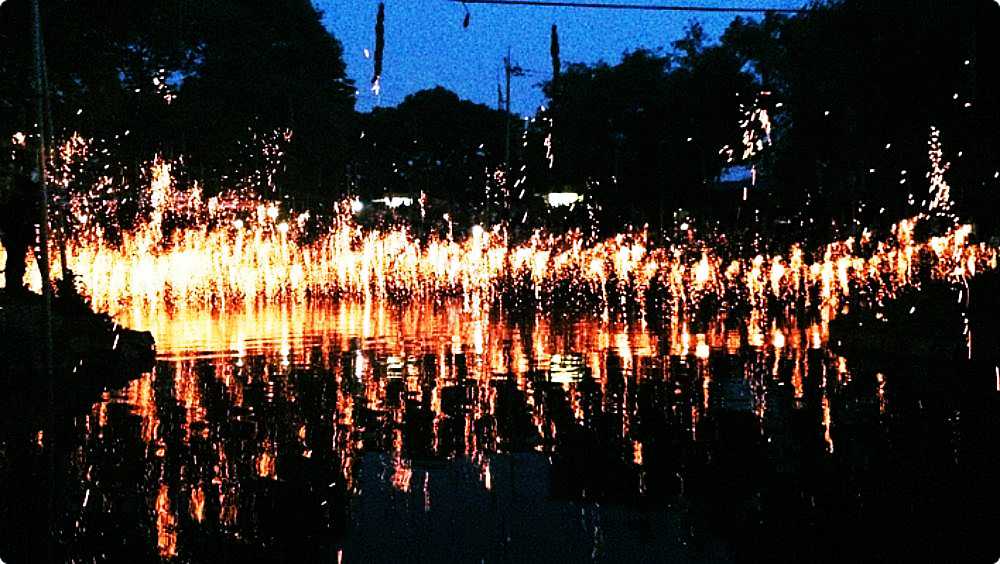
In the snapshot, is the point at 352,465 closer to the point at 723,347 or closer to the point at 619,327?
the point at 723,347

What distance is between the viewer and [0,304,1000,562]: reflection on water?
7254 millimetres

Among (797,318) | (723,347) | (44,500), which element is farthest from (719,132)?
(44,500)

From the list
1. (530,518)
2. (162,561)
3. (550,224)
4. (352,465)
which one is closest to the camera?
(162,561)

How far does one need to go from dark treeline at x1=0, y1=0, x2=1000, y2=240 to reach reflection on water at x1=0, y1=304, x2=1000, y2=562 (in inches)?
179

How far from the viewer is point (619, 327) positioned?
2400 cm

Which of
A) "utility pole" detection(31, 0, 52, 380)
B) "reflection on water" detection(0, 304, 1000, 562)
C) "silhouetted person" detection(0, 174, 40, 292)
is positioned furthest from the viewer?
"silhouetted person" detection(0, 174, 40, 292)

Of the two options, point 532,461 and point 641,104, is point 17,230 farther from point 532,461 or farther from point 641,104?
point 641,104

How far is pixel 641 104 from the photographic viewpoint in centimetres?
5722

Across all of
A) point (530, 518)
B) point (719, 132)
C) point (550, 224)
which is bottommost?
point (530, 518)

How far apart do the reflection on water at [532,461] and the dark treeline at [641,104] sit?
14.9ft

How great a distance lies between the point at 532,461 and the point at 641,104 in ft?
159

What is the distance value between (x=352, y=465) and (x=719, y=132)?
151 feet

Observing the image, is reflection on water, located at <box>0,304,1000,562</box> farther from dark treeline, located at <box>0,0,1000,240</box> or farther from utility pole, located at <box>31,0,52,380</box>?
dark treeline, located at <box>0,0,1000,240</box>

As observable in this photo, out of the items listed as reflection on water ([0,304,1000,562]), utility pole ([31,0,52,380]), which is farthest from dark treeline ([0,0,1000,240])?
reflection on water ([0,304,1000,562])
